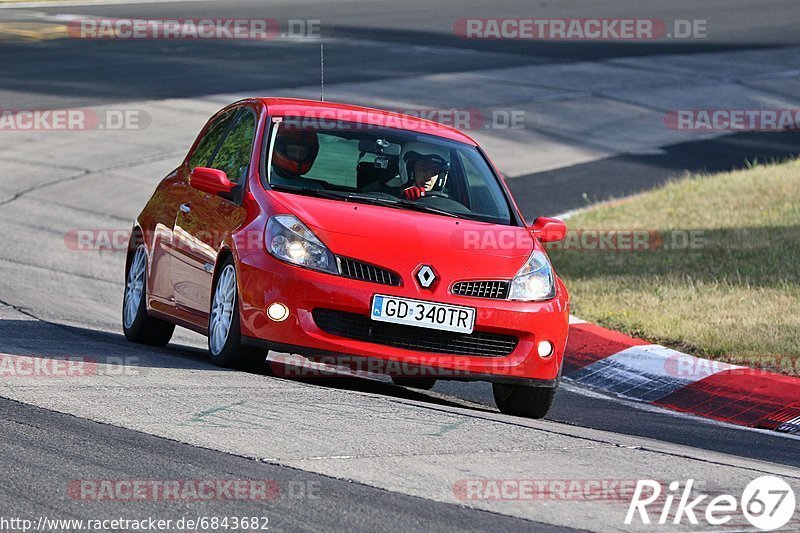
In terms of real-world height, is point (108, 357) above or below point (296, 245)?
below

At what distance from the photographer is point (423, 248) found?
7.79m

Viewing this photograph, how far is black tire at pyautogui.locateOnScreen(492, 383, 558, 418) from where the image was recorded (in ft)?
26.9

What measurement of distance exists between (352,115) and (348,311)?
1899 millimetres

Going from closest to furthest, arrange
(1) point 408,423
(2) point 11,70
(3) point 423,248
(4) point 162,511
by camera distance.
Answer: (4) point 162,511 < (1) point 408,423 < (3) point 423,248 < (2) point 11,70

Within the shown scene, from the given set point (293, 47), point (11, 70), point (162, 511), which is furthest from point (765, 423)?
point (293, 47)

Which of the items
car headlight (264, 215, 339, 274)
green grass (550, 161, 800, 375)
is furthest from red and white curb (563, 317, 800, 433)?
car headlight (264, 215, 339, 274)

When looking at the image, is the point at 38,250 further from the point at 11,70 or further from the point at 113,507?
the point at 11,70

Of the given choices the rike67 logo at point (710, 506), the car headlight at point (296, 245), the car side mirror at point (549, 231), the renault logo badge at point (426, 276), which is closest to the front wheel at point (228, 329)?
the car headlight at point (296, 245)

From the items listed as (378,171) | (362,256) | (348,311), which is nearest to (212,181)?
(378,171)

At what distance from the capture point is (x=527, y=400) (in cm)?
824

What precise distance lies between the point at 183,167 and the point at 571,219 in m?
7.22

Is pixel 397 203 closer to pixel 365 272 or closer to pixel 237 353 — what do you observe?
pixel 365 272

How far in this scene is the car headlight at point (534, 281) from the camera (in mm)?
7953

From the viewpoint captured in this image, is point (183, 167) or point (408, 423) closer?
point (408, 423)
